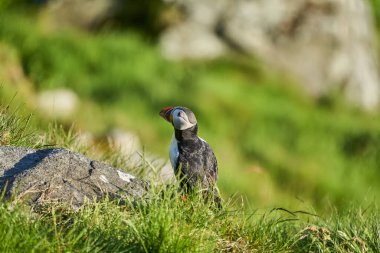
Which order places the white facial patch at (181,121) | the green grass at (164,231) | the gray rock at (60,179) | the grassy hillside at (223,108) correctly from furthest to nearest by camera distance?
the grassy hillside at (223,108), the white facial patch at (181,121), the gray rock at (60,179), the green grass at (164,231)

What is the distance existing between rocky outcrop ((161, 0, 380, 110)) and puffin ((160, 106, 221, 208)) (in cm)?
713

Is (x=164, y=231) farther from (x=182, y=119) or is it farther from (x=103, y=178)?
(x=182, y=119)

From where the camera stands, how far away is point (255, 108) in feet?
37.6

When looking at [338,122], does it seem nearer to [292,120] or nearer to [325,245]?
[292,120]

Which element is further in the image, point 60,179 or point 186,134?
point 186,134

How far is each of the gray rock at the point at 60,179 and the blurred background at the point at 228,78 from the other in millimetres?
3988

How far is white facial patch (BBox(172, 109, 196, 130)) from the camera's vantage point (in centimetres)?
500

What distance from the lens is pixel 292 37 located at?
1267 centimetres

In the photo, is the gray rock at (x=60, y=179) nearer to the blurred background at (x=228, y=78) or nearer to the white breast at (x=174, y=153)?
the white breast at (x=174, y=153)

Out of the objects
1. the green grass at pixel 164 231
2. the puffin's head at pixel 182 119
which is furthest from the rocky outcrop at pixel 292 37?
the green grass at pixel 164 231

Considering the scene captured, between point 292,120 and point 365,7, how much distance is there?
3.72 metres

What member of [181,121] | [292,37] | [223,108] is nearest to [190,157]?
[181,121]

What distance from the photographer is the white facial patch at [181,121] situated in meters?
5.00

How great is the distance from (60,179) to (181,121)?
0.87 meters
